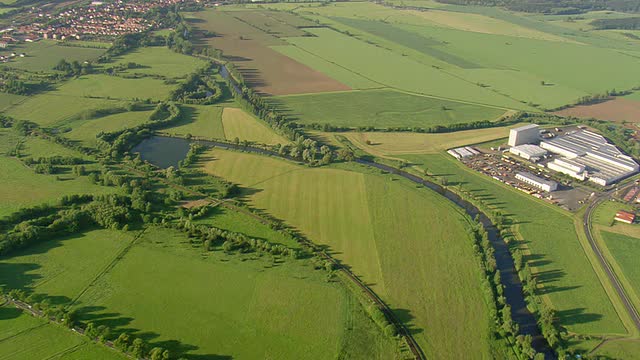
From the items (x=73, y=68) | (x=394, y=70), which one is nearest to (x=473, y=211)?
(x=394, y=70)

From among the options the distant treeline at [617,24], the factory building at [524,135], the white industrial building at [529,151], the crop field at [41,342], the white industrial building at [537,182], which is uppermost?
the distant treeline at [617,24]

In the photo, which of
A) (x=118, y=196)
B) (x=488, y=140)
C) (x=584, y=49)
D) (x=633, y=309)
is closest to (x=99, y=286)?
(x=118, y=196)

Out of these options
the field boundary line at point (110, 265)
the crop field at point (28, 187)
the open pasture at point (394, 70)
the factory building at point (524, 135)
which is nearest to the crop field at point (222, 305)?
the field boundary line at point (110, 265)

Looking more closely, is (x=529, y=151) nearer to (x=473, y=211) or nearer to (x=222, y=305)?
(x=473, y=211)

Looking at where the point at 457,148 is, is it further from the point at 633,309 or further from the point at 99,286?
the point at 99,286

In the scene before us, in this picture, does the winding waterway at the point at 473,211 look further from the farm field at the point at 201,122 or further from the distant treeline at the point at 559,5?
the distant treeline at the point at 559,5
